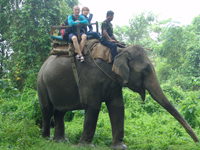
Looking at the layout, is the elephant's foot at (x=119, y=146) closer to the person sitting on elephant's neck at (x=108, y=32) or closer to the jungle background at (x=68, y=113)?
the jungle background at (x=68, y=113)

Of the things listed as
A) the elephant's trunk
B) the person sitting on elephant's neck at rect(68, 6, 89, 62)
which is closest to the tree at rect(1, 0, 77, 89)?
the person sitting on elephant's neck at rect(68, 6, 89, 62)

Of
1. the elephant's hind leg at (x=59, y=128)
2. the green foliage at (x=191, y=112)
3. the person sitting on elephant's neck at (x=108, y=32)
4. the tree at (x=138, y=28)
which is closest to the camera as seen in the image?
the person sitting on elephant's neck at (x=108, y=32)

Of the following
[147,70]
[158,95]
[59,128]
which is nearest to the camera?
[158,95]

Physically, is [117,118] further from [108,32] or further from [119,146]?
[108,32]

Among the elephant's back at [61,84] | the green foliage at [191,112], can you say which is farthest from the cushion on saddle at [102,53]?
the green foliage at [191,112]

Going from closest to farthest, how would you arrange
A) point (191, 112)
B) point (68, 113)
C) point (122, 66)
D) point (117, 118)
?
1. point (122, 66)
2. point (117, 118)
3. point (191, 112)
4. point (68, 113)

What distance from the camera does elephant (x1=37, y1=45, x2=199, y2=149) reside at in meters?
4.64

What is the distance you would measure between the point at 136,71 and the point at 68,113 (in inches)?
154

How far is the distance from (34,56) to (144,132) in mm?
7106

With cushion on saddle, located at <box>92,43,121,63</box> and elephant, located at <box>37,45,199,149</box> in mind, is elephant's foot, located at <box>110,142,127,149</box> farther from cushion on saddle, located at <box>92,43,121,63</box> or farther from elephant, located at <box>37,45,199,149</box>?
cushion on saddle, located at <box>92,43,121,63</box>

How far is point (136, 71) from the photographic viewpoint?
470cm

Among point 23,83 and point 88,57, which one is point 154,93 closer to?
point 88,57

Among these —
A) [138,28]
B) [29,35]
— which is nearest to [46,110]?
[29,35]

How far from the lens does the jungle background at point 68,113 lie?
5.16 m
